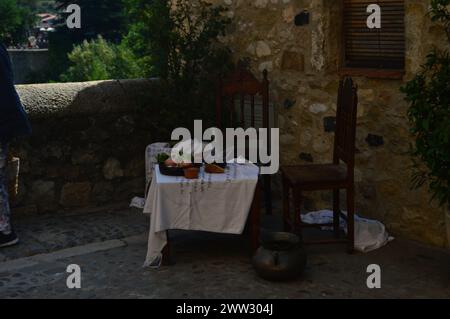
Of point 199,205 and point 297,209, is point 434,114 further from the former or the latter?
point 199,205

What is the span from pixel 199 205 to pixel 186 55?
1.93 metres

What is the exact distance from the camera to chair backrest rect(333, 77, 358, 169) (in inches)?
181

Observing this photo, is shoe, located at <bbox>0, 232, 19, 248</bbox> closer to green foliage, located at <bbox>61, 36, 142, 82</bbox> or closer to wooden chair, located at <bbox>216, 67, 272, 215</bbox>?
wooden chair, located at <bbox>216, 67, 272, 215</bbox>

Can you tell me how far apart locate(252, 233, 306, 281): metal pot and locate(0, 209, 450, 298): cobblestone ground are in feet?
0.19

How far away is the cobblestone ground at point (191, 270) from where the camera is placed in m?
4.12

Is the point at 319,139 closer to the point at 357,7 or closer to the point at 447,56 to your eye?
the point at 357,7

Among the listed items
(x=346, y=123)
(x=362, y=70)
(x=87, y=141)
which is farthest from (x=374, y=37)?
(x=87, y=141)

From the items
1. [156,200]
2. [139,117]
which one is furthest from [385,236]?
[139,117]

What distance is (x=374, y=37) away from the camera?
17.0ft

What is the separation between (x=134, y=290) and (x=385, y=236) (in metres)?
1.81

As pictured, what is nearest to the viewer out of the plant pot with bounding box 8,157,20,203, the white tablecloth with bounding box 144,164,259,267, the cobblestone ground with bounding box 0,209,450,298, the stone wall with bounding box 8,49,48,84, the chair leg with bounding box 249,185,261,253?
the cobblestone ground with bounding box 0,209,450,298

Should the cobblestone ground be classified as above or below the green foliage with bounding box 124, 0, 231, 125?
below

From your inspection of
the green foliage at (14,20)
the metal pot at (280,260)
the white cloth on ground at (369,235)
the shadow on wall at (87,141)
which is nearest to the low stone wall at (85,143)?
the shadow on wall at (87,141)

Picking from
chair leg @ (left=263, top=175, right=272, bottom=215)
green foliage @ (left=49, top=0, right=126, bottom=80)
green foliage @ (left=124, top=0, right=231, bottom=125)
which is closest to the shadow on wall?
green foliage @ (left=124, top=0, right=231, bottom=125)
